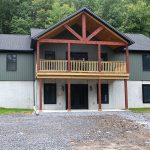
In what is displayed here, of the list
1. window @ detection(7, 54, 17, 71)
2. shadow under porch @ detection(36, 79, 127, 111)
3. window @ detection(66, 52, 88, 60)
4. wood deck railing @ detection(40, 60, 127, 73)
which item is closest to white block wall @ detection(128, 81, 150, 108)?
shadow under porch @ detection(36, 79, 127, 111)

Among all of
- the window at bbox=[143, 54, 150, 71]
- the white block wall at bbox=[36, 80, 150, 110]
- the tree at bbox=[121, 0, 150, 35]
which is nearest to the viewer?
the white block wall at bbox=[36, 80, 150, 110]

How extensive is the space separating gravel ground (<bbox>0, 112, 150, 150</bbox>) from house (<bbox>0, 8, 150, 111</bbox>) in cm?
954

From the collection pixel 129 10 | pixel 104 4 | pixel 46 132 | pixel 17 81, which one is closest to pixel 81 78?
pixel 17 81

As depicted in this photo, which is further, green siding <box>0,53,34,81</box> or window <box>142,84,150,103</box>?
window <box>142,84,150,103</box>

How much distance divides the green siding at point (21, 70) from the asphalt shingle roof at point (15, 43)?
56cm

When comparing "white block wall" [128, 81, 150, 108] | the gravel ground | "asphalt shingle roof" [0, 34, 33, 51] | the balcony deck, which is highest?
"asphalt shingle roof" [0, 34, 33, 51]

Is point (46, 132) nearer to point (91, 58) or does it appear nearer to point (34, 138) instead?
point (34, 138)

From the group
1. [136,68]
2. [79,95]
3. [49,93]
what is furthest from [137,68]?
[49,93]

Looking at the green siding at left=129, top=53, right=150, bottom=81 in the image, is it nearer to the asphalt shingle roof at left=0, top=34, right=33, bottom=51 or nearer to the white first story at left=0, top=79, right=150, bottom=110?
the white first story at left=0, top=79, right=150, bottom=110

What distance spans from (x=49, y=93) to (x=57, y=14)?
28027 millimetres

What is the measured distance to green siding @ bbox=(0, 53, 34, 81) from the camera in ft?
91.9

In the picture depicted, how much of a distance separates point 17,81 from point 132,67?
1021 centimetres

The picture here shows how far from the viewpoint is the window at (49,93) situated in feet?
89.2

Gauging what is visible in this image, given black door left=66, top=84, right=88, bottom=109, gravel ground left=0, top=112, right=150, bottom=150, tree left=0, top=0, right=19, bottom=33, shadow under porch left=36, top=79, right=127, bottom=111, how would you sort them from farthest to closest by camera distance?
1. tree left=0, top=0, right=19, bottom=33
2. black door left=66, top=84, right=88, bottom=109
3. shadow under porch left=36, top=79, right=127, bottom=111
4. gravel ground left=0, top=112, right=150, bottom=150
